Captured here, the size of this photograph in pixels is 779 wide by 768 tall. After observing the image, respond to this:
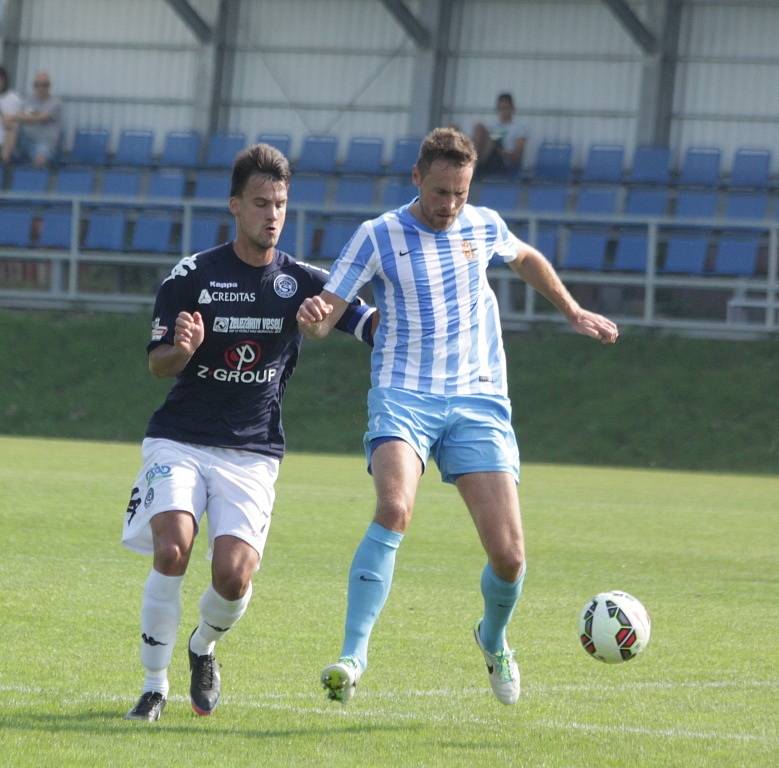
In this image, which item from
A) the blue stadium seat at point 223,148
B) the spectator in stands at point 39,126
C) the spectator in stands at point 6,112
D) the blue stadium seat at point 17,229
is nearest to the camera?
the blue stadium seat at point 17,229

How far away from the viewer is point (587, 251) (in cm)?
2322

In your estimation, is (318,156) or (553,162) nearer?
(553,162)

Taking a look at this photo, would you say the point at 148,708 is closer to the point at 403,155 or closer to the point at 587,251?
the point at 587,251

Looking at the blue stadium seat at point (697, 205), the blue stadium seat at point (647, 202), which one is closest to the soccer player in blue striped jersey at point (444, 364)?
the blue stadium seat at point (647, 202)

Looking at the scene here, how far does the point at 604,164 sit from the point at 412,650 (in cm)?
1955

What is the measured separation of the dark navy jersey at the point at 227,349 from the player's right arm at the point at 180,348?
8cm

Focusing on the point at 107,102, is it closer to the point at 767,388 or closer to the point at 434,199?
the point at 767,388

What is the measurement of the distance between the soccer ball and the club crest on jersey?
171 cm

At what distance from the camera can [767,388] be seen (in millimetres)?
21438

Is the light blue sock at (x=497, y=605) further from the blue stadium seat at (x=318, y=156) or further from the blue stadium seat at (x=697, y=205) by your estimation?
the blue stadium seat at (x=318, y=156)

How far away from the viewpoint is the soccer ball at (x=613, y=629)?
261 inches

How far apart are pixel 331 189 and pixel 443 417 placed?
68.3ft

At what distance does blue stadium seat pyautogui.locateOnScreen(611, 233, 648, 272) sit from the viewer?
75.4 feet

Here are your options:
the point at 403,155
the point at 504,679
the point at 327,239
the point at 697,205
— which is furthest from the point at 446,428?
the point at 403,155
